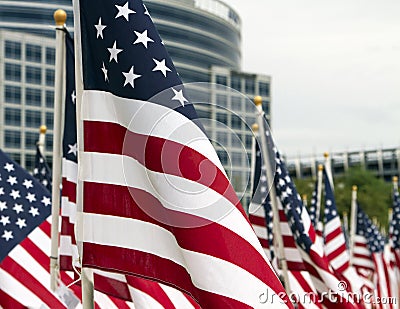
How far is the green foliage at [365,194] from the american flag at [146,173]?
7169cm

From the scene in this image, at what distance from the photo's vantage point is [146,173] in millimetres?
4797

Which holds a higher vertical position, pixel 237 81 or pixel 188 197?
pixel 237 81

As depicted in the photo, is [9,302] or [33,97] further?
[33,97]

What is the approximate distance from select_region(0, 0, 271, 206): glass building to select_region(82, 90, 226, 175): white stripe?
4369 centimetres

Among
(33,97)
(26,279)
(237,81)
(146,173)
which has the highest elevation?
(237,81)

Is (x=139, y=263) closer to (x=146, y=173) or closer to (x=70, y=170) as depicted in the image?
(x=146, y=173)

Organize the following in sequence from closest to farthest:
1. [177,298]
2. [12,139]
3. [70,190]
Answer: [177,298] → [70,190] → [12,139]

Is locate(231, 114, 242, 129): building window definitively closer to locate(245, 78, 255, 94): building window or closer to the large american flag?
the large american flag

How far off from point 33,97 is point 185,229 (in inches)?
2888

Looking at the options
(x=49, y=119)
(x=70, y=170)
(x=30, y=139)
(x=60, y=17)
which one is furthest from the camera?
(x=49, y=119)

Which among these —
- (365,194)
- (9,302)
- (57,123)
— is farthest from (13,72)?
(57,123)

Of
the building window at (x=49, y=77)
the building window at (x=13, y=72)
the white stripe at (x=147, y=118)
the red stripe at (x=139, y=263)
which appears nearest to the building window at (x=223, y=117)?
the white stripe at (x=147, y=118)

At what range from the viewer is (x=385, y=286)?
72.5ft

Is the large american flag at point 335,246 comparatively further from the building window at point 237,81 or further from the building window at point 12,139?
the building window at point 237,81
